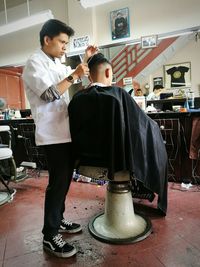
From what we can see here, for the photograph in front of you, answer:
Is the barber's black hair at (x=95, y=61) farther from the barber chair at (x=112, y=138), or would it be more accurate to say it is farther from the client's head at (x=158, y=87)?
the client's head at (x=158, y=87)

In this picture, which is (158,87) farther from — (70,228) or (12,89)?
(12,89)

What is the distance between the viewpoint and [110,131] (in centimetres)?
127

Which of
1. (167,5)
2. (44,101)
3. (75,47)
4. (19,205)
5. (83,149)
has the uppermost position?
(167,5)

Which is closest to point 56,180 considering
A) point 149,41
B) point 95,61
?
point 95,61

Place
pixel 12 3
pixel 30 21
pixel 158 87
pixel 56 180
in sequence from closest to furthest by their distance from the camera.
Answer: pixel 56 180, pixel 158 87, pixel 30 21, pixel 12 3

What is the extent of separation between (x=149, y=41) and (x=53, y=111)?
8.07ft

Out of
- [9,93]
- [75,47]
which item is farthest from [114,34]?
[9,93]

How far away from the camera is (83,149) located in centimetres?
137

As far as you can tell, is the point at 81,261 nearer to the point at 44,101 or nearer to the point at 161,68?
the point at 44,101

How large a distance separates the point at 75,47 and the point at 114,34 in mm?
638

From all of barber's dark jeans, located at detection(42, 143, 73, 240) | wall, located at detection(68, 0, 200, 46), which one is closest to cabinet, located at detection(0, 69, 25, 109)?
wall, located at detection(68, 0, 200, 46)

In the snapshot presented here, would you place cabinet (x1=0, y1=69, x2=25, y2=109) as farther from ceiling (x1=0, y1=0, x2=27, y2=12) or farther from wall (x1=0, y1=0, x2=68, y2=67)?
ceiling (x1=0, y1=0, x2=27, y2=12)

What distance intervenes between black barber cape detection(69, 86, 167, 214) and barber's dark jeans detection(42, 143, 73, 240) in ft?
0.28

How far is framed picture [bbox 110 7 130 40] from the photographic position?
3316mm
